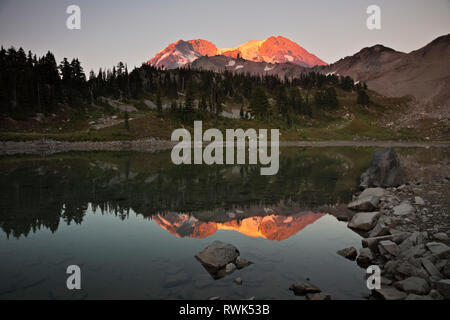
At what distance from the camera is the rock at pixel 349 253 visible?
1220 centimetres

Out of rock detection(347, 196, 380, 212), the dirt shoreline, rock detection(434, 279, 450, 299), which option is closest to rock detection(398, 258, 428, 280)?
rock detection(434, 279, 450, 299)

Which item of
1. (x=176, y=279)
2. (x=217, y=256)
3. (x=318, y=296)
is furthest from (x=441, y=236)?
(x=176, y=279)

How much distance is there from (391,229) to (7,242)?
740 inches

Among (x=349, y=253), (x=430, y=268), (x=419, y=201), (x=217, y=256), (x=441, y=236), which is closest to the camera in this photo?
(x=430, y=268)

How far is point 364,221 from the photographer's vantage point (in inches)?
629

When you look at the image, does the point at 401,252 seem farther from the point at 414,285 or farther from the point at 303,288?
the point at 303,288

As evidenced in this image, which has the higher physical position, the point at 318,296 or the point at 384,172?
the point at 384,172

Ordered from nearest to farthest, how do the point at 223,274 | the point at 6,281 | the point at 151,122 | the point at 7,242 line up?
the point at 6,281 → the point at 223,274 → the point at 7,242 → the point at 151,122

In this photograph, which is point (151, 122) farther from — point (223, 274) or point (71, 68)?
point (223, 274)

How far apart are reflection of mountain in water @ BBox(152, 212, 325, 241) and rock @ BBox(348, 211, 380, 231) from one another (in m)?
2.36

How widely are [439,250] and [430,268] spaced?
1.20 metres

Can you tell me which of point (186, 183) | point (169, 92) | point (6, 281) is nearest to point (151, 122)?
point (169, 92)

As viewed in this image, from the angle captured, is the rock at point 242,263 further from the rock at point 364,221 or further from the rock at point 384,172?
the rock at point 384,172

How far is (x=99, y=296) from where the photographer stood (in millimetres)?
9023
